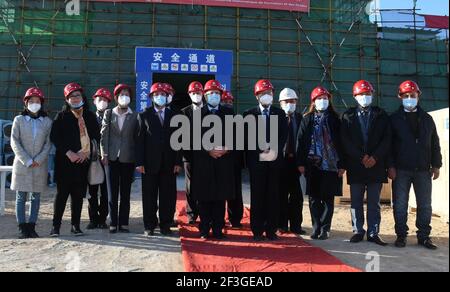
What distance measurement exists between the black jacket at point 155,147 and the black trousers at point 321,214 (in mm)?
1414

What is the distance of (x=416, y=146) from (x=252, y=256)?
5.77 ft

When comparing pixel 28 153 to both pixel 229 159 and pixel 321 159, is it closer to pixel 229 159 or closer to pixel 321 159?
pixel 229 159

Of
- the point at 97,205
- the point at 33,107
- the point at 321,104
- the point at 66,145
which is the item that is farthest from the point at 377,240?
the point at 33,107

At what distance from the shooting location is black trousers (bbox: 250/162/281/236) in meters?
3.70

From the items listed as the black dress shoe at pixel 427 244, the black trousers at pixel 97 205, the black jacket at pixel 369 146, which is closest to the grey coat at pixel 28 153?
the black trousers at pixel 97 205

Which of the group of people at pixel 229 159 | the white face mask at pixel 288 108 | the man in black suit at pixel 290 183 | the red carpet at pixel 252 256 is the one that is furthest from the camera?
the white face mask at pixel 288 108

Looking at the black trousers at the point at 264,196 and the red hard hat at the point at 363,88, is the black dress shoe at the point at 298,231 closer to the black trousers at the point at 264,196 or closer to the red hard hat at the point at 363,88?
the black trousers at the point at 264,196

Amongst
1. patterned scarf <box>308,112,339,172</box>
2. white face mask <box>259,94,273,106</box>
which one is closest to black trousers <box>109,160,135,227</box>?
white face mask <box>259,94,273,106</box>

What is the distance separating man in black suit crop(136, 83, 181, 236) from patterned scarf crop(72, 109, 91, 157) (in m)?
0.47

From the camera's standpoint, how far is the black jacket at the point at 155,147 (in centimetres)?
378

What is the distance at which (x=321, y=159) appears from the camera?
12.6ft

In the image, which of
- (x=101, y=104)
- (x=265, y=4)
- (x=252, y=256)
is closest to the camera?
(x=252, y=256)

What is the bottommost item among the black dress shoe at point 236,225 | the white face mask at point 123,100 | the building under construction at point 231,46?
the black dress shoe at point 236,225

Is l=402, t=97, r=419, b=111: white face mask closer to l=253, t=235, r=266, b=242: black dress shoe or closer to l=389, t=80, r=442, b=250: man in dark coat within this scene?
l=389, t=80, r=442, b=250: man in dark coat
